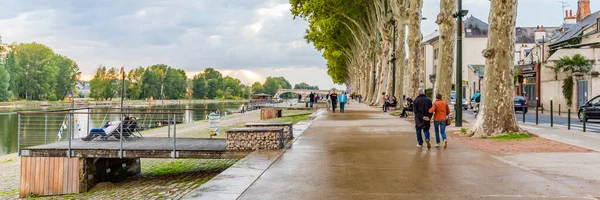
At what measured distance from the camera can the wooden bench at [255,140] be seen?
1220 cm

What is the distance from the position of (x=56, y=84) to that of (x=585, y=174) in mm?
124426

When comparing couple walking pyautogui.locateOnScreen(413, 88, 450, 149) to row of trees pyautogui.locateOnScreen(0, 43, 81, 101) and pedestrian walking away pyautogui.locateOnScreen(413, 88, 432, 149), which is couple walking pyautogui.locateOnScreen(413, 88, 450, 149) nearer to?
pedestrian walking away pyautogui.locateOnScreen(413, 88, 432, 149)

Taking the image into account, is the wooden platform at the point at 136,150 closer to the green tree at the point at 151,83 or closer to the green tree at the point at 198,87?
the green tree at the point at 151,83

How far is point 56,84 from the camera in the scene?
118 m

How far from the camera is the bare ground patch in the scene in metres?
Answer: 12.6

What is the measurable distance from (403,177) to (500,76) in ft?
28.0

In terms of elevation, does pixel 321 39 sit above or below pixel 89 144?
above

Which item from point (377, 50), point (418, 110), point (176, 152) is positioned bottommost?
point (176, 152)

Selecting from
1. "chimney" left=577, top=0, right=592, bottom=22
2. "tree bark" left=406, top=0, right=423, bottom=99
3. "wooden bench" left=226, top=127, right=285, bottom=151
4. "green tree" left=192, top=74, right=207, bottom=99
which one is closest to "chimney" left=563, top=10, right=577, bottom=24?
"chimney" left=577, top=0, right=592, bottom=22

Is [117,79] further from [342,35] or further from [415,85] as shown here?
[415,85]

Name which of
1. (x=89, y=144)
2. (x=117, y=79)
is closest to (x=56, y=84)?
(x=117, y=79)

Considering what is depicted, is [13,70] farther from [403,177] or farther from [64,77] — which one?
[403,177]

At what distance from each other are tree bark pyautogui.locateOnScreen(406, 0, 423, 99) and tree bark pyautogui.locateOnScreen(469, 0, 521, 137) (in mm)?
14386

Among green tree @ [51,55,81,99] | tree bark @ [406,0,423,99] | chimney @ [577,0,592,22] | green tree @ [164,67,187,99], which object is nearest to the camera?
tree bark @ [406,0,423,99]
